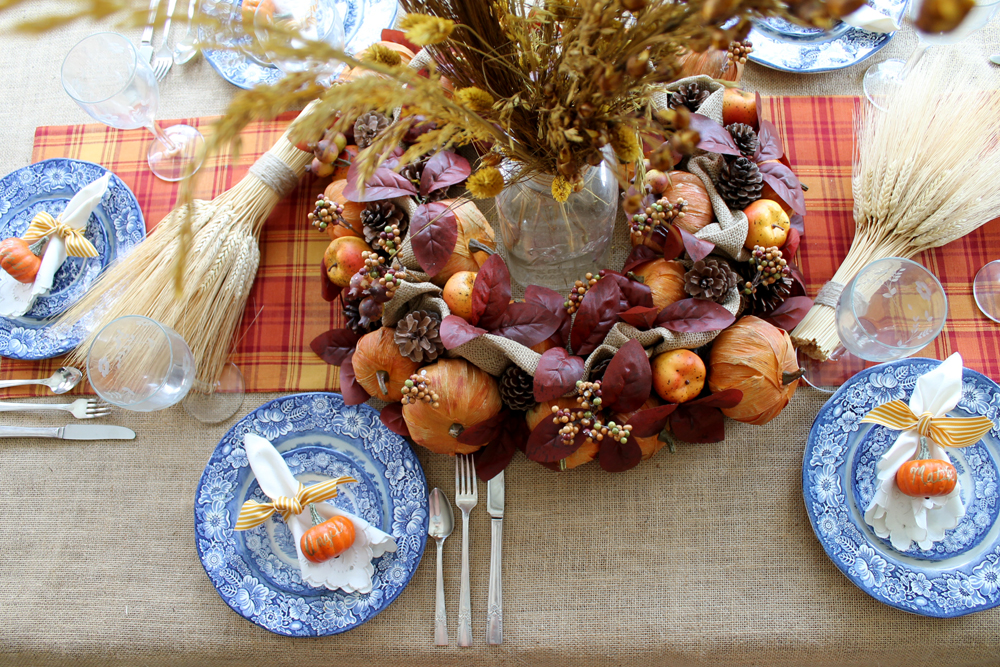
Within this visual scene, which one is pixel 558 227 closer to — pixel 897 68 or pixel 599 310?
pixel 599 310

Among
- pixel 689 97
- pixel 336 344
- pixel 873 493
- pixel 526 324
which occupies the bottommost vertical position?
pixel 873 493

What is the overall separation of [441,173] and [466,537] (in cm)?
55

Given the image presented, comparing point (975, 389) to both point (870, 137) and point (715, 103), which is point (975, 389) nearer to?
point (870, 137)

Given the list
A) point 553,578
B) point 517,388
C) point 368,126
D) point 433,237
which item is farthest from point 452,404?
point 368,126

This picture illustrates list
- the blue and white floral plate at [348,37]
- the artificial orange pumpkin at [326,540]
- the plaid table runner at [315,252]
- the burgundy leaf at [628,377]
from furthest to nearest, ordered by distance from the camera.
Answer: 1. the blue and white floral plate at [348,37]
2. the plaid table runner at [315,252]
3. the artificial orange pumpkin at [326,540]
4. the burgundy leaf at [628,377]

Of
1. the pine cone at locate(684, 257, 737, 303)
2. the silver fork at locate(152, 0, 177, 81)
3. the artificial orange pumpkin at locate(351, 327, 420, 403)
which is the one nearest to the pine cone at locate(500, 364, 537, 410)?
the artificial orange pumpkin at locate(351, 327, 420, 403)

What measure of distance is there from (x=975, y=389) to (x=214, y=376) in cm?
120

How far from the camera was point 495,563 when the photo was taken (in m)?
0.92

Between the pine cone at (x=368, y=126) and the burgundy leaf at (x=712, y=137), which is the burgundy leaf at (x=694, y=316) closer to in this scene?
the burgundy leaf at (x=712, y=137)

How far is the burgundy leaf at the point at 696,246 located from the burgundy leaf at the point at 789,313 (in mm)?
144

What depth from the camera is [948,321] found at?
3.24 feet

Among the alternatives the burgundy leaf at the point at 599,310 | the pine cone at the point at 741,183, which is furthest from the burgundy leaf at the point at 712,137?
the burgundy leaf at the point at 599,310

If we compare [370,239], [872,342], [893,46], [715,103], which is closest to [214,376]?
[370,239]

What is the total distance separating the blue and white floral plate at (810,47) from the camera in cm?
109
